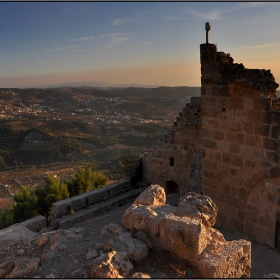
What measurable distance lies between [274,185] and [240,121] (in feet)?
4.42

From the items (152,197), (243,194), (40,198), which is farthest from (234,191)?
(40,198)

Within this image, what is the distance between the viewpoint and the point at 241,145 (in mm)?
5883

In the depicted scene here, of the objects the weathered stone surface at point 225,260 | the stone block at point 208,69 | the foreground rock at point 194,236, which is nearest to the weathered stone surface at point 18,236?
the foreground rock at point 194,236

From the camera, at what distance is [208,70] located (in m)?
Result: 6.25

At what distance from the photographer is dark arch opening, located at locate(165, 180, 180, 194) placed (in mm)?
10616

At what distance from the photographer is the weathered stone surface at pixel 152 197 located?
4.37m

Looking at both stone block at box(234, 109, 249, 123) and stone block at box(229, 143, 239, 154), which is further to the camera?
stone block at box(229, 143, 239, 154)

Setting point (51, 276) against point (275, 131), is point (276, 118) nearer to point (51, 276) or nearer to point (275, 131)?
point (275, 131)

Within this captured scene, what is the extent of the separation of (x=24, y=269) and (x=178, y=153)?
7.28m

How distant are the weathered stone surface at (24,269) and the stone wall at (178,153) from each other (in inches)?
230

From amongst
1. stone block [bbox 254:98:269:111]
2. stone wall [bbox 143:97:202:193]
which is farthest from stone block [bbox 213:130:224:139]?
stone wall [bbox 143:97:202:193]

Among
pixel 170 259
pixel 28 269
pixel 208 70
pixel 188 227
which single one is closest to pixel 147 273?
pixel 170 259

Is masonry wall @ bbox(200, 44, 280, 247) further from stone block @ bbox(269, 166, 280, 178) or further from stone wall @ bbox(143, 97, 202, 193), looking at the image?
stone wall @ bbox(143, 97, 202, 193)

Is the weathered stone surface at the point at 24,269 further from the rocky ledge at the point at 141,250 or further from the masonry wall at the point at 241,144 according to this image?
the masonry wall at the point at 241,144
